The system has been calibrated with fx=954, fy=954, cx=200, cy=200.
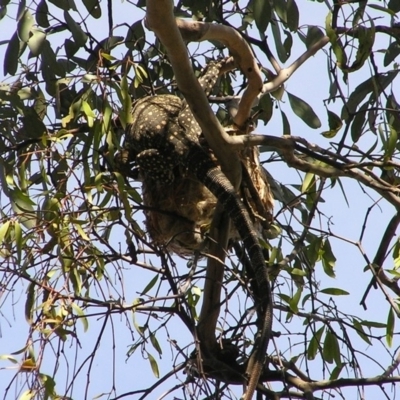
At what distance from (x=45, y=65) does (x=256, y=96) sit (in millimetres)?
1141

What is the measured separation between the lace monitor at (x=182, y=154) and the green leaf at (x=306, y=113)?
1.58ft

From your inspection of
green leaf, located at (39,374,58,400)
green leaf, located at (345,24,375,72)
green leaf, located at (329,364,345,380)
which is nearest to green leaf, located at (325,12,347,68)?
green leaf, located at (345,24,375,72)

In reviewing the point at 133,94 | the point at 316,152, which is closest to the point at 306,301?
the point at 316,152

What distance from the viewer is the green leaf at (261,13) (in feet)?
16.3

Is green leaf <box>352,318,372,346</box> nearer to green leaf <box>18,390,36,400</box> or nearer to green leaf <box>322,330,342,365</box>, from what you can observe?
green leaf <box>322,330,342,365</box>

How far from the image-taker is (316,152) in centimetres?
443

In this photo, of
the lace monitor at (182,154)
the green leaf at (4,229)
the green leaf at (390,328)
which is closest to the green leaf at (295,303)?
the lace monitor at (182,154)

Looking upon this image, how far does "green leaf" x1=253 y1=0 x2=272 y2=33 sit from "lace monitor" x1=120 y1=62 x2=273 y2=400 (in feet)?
1.49

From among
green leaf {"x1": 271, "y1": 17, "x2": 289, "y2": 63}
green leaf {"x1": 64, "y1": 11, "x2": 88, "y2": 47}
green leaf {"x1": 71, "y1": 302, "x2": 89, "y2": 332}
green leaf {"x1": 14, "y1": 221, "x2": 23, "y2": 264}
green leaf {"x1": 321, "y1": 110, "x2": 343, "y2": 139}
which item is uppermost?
green leaf {"x1": 271, "y1": 17, "x2": 289, "y2": 63}

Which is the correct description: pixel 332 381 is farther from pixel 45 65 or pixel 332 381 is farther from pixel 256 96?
pixel 45 65

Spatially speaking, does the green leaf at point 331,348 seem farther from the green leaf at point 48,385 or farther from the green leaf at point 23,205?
the green leaf at point 23,205

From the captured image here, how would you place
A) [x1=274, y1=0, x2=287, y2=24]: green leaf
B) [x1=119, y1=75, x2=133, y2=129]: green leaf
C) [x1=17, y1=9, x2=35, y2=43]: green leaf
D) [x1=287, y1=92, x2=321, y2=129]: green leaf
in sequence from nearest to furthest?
[x1=119, y1=75, x2=133, y2=129]: green leaf
[x1=17, y1=9, x2=35, y2=43]: green leaf
[x1=274, y1=0, x2=287, y2=24]: green leaf
[x1=287, y1=92, x2=321, y2=129]: green leaf

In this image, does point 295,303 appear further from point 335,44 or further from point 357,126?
point 357,126

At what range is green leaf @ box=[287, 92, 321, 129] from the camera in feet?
17.4
